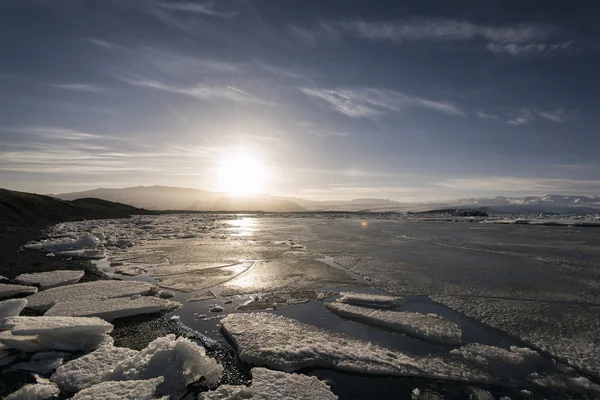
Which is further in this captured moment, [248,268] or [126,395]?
[248,268]

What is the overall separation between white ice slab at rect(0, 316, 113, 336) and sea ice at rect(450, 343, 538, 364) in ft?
16.7

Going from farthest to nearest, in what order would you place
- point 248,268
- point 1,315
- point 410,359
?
1. point 248,268
2. point 1,315
3. point 410,359

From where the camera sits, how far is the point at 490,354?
4.30 meters

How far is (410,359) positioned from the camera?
423 cm

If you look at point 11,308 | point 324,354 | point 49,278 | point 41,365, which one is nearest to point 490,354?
point 324,354

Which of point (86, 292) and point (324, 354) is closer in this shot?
point (324, 354)

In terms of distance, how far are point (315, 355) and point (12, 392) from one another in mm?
3389

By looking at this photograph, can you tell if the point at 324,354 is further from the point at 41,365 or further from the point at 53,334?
the point at 53,334

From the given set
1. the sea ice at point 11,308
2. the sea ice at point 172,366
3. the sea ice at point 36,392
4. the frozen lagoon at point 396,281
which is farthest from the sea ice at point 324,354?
the sea ice at point 11,308

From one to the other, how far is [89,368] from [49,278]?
5.58 m

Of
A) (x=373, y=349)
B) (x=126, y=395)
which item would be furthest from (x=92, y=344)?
(x=373, y=349)

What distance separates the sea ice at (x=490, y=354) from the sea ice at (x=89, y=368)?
4450 millimetres

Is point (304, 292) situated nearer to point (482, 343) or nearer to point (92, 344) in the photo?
point (482, 343)

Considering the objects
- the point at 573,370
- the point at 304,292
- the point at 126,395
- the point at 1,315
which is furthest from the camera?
the point at 304,292
